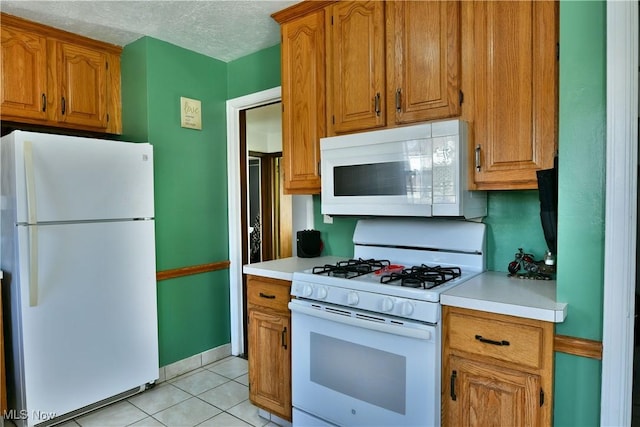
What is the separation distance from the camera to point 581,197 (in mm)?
1377

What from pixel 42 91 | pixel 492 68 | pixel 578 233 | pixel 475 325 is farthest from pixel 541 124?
pixel 42 91

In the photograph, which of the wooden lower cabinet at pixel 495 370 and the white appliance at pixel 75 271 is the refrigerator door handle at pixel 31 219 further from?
the wooden lower cabinet at pixel 495 370

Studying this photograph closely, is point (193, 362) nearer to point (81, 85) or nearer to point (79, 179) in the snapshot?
point (79, 179)

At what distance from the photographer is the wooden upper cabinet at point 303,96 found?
7.50 feet

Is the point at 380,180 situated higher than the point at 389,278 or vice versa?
the point at 380,180

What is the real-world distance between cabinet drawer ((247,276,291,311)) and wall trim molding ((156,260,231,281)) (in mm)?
838

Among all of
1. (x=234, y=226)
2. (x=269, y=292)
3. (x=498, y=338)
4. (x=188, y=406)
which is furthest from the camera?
(x=234, y=226)

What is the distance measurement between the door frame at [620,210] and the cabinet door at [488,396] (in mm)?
232

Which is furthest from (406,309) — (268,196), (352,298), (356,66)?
(268,196)

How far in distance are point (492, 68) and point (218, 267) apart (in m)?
2.42

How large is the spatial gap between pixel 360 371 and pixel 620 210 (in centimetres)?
119

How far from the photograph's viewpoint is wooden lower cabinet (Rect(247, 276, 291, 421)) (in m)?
2.13

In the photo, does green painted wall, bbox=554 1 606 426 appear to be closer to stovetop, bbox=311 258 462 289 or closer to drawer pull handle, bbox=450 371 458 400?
drawer pull handle, bbox=450 371 458 400

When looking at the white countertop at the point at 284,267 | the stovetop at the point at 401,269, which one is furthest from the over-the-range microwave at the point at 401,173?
the white countertop at the point at 284,267
